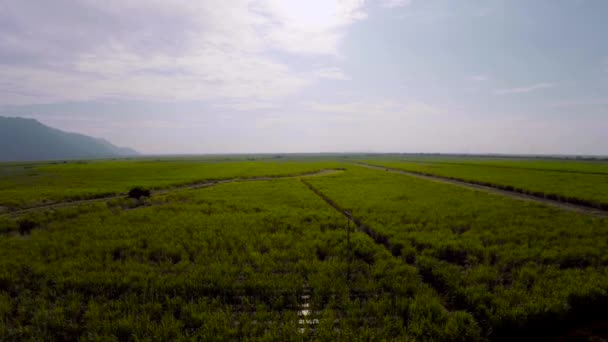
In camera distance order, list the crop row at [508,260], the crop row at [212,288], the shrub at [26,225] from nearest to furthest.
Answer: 1. the crop row at [212,288]
2. the crop row at [508,260]
3. the shrub at [26,225]

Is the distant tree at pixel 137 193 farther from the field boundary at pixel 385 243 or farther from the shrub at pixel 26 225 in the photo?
the field boundary at pixel 385 243

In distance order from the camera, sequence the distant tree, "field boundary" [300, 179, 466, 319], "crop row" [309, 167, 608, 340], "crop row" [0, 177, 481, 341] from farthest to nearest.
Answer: the distant tree
"field boundary" [300, 179, 466, 319]
"crop row" [309, 167, 608, 340]
"crop row" [0, 177, 481, 341]

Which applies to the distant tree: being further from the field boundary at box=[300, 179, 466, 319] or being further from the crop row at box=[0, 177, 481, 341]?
the field boundary at box=[300, 179, 466, 319]

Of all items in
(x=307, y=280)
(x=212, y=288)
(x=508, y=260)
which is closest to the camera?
(x=212, y=288)

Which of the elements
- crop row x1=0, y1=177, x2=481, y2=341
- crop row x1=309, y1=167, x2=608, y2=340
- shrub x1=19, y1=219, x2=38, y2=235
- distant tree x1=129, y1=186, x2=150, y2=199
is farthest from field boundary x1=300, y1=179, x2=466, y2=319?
distant tree x1=129, y1=186, x2=150, y2=199

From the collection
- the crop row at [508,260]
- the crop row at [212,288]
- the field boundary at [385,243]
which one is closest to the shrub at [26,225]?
the crop row at [212,288]

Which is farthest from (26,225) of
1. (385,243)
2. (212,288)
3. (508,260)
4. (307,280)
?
(508,260)

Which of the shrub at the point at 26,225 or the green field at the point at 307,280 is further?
the shrub at the point at 26,225

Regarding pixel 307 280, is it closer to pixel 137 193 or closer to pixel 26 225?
pixel 26 225
